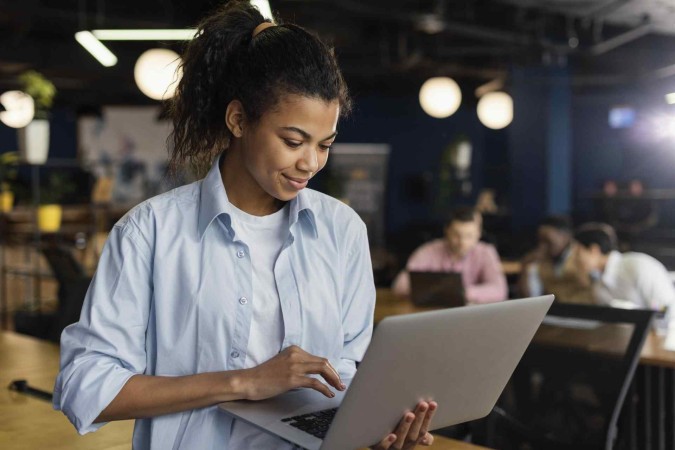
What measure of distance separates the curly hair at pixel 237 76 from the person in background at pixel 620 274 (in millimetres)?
2935

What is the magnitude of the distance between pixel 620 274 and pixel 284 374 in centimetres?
339

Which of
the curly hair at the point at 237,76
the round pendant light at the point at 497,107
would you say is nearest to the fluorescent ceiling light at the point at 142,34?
the curly hair at the point at 237,76

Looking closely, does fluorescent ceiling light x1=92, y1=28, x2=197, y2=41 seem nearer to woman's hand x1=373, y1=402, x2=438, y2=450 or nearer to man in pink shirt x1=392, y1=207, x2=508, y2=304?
man in pink shirt x1=392, y1=207, x2=508, y2=304

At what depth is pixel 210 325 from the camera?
1.40 metres

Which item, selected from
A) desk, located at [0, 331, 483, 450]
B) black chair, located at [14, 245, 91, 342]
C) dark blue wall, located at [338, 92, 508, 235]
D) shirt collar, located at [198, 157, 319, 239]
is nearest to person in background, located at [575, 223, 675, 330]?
desk, located at [0, 331, 483, 450]

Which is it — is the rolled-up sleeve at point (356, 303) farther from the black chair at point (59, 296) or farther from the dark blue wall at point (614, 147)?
the dark blue wall at point (614, 147)

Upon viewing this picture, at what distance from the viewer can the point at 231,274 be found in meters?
1.43

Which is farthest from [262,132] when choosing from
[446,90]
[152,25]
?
[152,25]

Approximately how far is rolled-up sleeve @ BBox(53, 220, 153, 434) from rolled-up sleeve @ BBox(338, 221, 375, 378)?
0.38 m

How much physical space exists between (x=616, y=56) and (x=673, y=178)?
305cm

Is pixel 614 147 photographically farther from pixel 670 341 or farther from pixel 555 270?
pixel 670 341

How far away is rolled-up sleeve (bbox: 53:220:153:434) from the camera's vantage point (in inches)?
51.4

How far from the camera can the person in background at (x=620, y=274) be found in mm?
4133

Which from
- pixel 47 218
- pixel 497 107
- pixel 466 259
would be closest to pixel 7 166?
pixel 47 218
